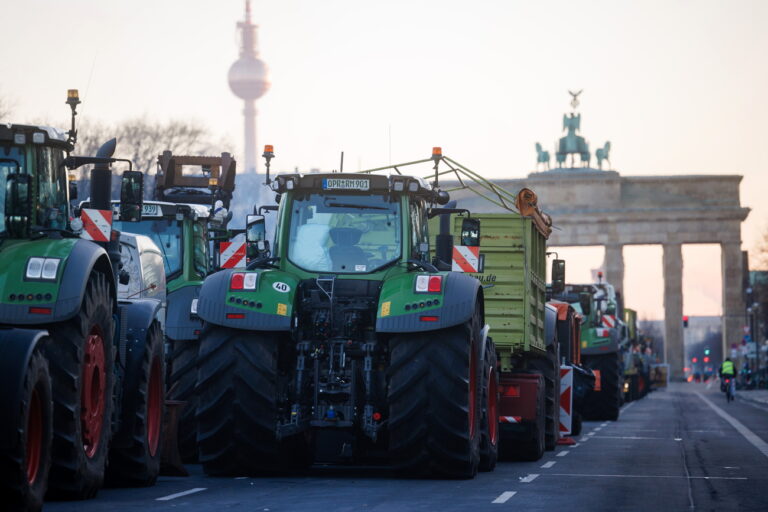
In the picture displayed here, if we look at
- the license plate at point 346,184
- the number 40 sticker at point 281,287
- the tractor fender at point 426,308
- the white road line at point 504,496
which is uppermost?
the license plate at point 346,184

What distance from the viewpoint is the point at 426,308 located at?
15.2m

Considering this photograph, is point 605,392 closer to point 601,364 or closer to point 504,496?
point 601,364

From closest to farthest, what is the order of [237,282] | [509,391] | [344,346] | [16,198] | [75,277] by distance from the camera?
[75,277], [16,198], [237,282], [344,346], [509,391]

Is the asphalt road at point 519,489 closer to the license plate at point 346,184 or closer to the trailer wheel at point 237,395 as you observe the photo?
the trailer wheel at point 237,395

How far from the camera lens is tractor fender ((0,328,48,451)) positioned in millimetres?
10102

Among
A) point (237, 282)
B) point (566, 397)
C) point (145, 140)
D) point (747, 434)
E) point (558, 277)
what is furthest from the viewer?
point (145, 140)

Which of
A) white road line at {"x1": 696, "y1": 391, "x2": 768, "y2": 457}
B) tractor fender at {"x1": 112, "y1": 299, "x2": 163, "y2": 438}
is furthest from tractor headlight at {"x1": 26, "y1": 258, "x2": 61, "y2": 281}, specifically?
white road line at {"x1": 696, "y1": 391, "x2": 768, "y2": 457}

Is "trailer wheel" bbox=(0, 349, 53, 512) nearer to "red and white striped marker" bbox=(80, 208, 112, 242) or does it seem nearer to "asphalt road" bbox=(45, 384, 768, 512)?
"asphalt road" bbox=(45, 384, 768, 512)

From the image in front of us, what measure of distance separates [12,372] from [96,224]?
2.93 meters

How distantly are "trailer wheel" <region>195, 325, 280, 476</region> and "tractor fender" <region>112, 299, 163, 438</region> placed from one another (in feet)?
3.54

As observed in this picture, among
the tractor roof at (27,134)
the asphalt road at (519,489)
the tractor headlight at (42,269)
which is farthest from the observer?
the asphalt road at (519,489)

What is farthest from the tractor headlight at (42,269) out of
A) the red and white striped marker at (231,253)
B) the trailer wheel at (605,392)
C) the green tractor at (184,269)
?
the trailer wheel at (605,392)

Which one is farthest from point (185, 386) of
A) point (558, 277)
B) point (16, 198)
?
point (558, 277)

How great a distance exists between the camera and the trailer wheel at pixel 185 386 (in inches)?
680
